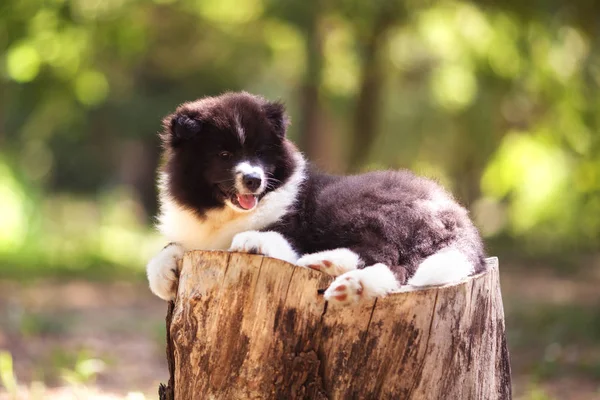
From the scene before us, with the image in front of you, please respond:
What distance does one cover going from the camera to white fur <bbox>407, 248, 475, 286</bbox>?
342 cm

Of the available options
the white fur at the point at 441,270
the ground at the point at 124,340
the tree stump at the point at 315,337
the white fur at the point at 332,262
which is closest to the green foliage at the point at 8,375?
the ground at the point at 124,340

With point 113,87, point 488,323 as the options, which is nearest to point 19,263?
point 113,87

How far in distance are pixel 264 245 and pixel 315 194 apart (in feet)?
2.52

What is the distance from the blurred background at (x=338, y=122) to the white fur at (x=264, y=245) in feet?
5.52

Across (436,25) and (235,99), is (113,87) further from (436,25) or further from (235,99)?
(235,99)

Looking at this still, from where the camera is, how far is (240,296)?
11.4ft

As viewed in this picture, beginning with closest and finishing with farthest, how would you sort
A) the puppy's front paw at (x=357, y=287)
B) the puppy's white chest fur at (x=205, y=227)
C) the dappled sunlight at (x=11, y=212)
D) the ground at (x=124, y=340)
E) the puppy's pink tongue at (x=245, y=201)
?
the puppy's front paw at (x=357, y=287)
the puppy's pink tongue at (x=245, y=201)
the puppy's white chest fur at (x=205, y=227)
the ground at (x=124, y=340)
the dappled sunlight at (x=11, y=212)

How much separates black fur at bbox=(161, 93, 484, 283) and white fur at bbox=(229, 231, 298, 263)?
240 millimetres

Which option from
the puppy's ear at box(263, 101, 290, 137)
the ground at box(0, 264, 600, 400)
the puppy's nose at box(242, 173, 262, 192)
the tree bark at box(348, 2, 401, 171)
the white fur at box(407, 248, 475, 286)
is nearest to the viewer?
the white fur at box(407, 248, 475, 286)

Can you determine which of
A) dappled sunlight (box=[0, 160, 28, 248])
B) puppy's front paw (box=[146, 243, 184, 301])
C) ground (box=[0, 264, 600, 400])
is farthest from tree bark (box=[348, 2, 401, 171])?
puppy's front paw (box=[146, 243, 184, 301])

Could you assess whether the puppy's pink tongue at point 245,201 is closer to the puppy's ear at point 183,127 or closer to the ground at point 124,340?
the puppy's ear at point 183,127

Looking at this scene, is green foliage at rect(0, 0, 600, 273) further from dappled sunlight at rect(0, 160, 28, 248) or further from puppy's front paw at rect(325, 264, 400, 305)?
puppy's front paw at rect(325, 264, 400, 305)

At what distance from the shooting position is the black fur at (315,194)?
3.76 m

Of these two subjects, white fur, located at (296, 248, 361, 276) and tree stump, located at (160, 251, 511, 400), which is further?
white fur, located at (296, 248, 361, 276)
